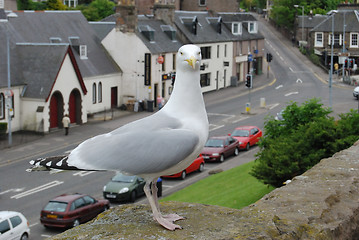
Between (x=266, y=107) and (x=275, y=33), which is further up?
(x=275, y=33)

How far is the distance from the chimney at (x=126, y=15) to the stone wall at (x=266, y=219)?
46.8 meters

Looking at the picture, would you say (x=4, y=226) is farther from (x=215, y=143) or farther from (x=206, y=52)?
(x=206, y=52)

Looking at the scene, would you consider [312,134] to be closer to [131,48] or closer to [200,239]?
[200,239]

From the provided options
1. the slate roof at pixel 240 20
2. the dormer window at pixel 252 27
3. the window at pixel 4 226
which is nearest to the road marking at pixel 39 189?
the window at pixel 4 226

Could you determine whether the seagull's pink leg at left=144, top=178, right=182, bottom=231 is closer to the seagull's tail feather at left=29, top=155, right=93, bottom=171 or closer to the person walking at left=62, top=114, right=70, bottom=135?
the seagull's tail feather at left=29, top=155, right=93, bottom=171

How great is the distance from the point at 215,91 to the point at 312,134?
46264 millimetres

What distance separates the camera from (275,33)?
113875mm

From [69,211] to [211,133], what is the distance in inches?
871

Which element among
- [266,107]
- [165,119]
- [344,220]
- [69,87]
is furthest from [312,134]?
[266,107]

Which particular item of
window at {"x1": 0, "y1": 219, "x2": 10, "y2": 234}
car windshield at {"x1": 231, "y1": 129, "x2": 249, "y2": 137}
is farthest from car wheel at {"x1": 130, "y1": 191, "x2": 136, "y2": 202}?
car windshield at {"x1": 231, "y1": 129, "x2": 249, "y2": 137}

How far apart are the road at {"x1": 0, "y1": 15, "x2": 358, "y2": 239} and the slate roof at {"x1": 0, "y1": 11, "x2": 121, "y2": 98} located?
5.18 m

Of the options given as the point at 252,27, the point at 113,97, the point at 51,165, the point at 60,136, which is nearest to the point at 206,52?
the point at 113,97

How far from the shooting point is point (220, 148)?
3806 centimetres

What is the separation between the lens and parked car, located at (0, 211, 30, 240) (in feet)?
72.3
